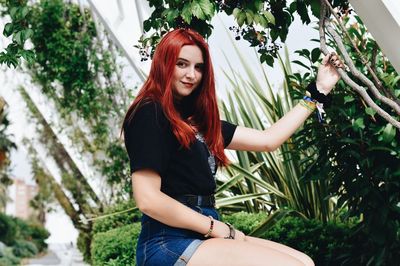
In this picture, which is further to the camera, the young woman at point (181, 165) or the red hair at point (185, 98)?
the red hair at point (185, 98)

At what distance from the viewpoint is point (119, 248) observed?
5.42 meters

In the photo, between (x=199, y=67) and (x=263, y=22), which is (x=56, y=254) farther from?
(x=199, y=67)

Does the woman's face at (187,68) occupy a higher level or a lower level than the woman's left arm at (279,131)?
higher

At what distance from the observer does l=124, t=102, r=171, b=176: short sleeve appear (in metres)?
2.14

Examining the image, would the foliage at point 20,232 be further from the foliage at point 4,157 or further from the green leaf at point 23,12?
the green leaf at point 23,12

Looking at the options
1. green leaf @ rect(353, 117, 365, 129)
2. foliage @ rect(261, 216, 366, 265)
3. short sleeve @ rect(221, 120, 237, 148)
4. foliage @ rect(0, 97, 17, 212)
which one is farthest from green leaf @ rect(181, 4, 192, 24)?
foliage @ rect(0, 97, 17, 212)

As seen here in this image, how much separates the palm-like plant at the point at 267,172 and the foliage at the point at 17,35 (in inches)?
95.0

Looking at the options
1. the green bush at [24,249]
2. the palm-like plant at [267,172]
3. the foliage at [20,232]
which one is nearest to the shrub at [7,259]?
the green bush at [24,249]

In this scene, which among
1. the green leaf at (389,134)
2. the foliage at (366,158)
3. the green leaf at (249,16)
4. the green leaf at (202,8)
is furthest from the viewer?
the foliage at (366,158)

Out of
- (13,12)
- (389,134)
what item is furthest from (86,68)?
(13,12)

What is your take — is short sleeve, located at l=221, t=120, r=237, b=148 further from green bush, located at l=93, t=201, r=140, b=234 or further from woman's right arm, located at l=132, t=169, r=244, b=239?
green bush, located at l=93, t=201, r=140, b=234

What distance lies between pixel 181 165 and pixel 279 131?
47 cm

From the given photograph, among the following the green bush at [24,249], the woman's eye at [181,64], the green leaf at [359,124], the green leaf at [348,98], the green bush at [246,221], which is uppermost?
the green bush at [24,249]

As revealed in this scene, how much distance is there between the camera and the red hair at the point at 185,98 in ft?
7.27
